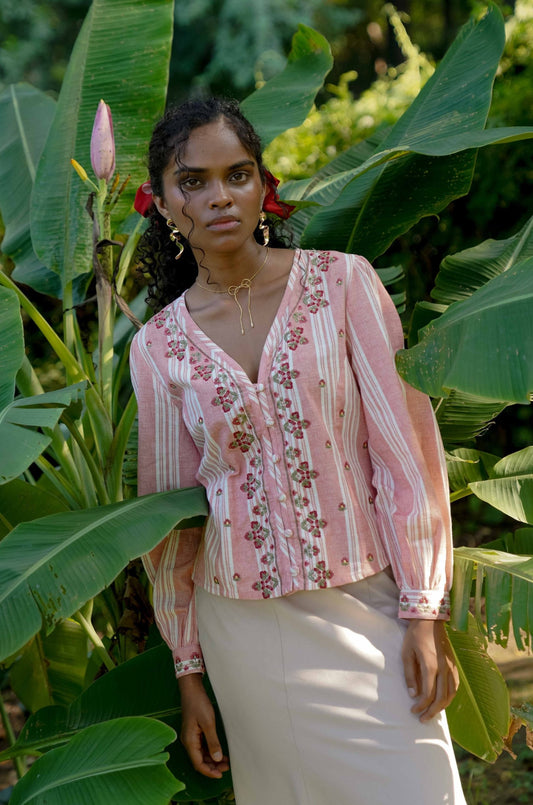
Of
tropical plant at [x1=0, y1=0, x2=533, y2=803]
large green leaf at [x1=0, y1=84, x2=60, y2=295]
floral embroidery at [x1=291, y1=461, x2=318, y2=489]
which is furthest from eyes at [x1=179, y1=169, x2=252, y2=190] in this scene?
large green leaf at [x1=0, y1=84, x2=60, y2=295]

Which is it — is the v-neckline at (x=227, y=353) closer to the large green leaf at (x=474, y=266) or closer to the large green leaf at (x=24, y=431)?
the large green leaf at (x=24, y=431)

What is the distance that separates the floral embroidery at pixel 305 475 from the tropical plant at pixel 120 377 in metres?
0.22

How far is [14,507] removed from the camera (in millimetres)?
2324

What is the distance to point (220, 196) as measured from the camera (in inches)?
68.9

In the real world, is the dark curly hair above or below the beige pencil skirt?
above

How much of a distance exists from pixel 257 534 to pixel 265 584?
0.10 meters

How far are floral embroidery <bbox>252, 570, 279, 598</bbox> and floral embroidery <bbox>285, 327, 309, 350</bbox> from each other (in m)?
0.43

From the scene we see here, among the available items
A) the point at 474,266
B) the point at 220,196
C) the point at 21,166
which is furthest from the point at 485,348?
the point at 21,166

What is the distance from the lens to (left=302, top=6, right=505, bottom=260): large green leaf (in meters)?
2.28

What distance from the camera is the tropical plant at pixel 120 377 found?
67.3 inches

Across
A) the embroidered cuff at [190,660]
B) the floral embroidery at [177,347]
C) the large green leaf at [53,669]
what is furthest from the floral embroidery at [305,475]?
the large green leaf at [53,669]

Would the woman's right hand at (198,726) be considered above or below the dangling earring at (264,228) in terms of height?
below

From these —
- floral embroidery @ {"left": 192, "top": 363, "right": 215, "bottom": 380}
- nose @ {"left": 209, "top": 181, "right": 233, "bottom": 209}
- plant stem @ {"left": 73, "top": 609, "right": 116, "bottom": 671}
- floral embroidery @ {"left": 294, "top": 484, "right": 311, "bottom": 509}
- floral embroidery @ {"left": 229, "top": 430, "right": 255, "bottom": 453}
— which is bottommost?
plant stem @ {"left": 73, "top": 609, "right": 116, "bottom": 671}

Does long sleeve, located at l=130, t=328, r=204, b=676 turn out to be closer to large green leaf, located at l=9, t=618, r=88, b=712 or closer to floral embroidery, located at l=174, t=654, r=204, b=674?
floral embroidery, located at l=174, t=654, r=204, b=674
